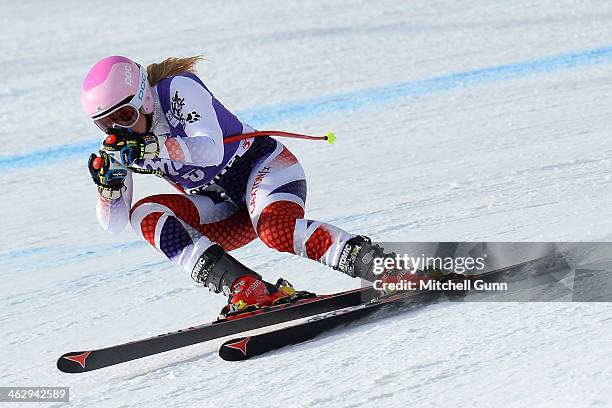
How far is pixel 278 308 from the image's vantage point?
3.80 m

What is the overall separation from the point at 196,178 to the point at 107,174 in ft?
1.33

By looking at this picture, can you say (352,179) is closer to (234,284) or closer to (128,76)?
(234,284)

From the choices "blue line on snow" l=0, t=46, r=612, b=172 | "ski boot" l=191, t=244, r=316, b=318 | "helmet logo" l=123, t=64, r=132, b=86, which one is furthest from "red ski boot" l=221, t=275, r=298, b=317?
"blue line on snow" l=0, t=46, r=612, b=172

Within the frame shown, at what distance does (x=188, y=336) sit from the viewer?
3721 millimetres

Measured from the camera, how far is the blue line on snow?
792 centimetres

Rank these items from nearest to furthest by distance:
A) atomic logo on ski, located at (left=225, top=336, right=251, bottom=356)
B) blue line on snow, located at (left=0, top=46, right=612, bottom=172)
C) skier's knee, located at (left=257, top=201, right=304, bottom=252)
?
atomic logo on ski, located at (left=225, top=336, right=251, bottom=356) < skier's knee, located at (left=257, top=201, right=304, bottom=252) < blue line on snow, located at (left=0, top=46, right=612, bottom=172)

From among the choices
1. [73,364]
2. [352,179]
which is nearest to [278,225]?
[73,364]

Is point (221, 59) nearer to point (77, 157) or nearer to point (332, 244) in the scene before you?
point (77, 157)

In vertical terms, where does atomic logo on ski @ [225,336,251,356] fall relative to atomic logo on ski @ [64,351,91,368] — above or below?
above

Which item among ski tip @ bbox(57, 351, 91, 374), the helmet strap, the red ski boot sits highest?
the helmet strap

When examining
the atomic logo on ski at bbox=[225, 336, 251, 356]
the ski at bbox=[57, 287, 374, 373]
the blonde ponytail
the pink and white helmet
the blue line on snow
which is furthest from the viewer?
the blue line on snow

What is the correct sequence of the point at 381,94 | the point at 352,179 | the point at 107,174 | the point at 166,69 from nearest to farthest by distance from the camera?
the point at 107,174 < the point at 166,69 < the point at 352,179 < the point at 381,94

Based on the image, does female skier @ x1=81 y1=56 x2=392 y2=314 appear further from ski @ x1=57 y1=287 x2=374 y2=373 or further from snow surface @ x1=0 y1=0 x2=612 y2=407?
snow surface @ x1=0 y1=0 x2=612 y2=407

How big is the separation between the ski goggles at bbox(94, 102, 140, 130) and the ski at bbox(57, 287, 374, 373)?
2.78ft
